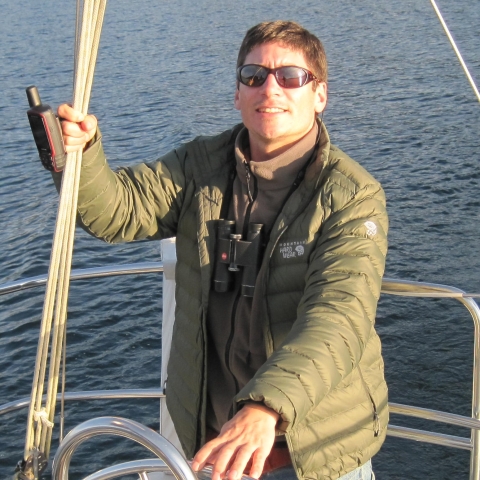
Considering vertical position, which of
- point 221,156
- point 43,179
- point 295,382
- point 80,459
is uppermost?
point 221,156

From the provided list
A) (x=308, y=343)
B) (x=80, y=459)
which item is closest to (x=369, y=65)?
(x=80, y=459)

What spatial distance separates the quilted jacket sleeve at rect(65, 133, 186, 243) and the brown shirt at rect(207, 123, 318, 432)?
0.25 meters

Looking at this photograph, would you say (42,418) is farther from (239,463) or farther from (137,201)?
(239,463)

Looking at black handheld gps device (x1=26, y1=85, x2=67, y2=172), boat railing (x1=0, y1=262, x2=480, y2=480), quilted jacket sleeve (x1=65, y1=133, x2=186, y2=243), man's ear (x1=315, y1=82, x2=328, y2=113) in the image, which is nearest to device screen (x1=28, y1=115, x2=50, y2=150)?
black handheld gps device (x1=26, y1=85, x2=67, y2=172)

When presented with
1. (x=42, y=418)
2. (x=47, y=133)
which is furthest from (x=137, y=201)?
(x=42, y=418)

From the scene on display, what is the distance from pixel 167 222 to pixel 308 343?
855 mm

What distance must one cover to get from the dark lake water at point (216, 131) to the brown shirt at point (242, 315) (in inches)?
185

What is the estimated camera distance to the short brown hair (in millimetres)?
2359

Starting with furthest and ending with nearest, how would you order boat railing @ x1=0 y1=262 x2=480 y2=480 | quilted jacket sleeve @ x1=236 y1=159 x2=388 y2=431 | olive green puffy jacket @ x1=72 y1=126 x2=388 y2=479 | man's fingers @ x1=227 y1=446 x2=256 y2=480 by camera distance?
boat railing @ x1=0 y1=262 x2=480 y2=480 → olive green puffy jacket @ x1=72 y1=126 x2=388 y2=479 → quilted jacket sleeve @ x1=236 y1=159 x2=388 y2=431 → man's fingers @ x1=227 y1=446 x2=256 y2=480

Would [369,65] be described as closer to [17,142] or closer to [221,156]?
[17,142]

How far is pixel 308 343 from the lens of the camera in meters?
1.87

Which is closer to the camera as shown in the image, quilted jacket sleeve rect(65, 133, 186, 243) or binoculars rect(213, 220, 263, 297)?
binoculars rect(213, 220, 263, 297)

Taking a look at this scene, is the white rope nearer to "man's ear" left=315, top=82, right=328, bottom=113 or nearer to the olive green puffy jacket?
the olive green puffy jacket

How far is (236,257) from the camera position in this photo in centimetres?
228
